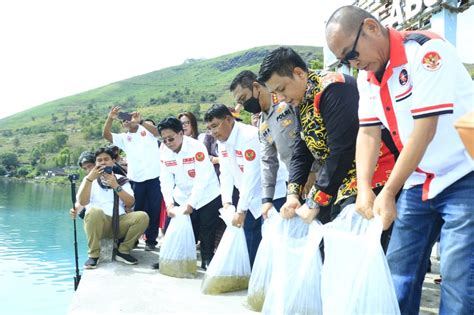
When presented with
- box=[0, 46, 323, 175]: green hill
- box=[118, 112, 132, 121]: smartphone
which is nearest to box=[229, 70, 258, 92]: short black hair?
box=[118, 112, 132, 121]: smartphone

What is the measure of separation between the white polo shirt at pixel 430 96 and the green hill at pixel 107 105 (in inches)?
2844

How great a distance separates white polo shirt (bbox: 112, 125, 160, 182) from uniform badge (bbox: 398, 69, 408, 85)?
3.95 m

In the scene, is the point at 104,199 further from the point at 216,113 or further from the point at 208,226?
the point at 216,113

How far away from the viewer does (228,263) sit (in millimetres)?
3566

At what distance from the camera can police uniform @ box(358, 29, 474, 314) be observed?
1.65 metres

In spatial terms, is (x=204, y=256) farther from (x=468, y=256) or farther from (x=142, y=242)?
(x=468, y=256)

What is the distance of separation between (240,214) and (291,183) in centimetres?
91

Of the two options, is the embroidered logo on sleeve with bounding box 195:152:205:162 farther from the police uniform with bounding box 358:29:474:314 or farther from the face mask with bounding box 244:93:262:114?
the police uniform with bounding box 358:29:474:314

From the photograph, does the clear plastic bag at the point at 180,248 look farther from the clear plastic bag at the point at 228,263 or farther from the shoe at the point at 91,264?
the shoe at the point at 91,264

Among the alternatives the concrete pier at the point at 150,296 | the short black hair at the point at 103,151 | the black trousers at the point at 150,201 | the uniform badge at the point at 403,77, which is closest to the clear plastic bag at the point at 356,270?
the uniform badge at the point at 403,77

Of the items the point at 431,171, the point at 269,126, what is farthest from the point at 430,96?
the point at 269,126

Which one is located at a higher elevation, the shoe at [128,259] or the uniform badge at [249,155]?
the uniform badge at [249,155]

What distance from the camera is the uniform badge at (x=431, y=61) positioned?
1.64 metres

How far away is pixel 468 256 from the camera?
1.64 meters
